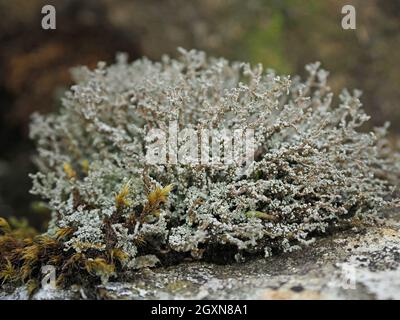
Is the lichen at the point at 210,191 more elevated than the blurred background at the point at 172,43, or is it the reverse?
the blurred background at the point at 172,43

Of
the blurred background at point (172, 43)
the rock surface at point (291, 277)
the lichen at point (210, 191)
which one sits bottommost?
the rock surface at point (291, 277)

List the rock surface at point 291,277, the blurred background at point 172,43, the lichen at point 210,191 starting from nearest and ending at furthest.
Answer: the rock surface at point 291,277, the lichen at point 210,191, the blurred background at point 172,43

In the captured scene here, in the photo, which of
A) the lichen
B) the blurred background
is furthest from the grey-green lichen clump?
the blurred background

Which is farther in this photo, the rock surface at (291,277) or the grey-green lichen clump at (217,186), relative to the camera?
the grey-green lichen clump at (217,186)

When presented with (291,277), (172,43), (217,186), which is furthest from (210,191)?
(172,43)

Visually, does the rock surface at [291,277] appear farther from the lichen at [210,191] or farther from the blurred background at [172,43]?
the blurred background at [172,43]

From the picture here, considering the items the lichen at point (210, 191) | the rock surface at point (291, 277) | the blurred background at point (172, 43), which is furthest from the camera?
the blurred background at point (172, 43)

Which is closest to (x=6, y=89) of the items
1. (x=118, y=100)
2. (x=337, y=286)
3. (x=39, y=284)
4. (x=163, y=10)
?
(x=163, y=10)

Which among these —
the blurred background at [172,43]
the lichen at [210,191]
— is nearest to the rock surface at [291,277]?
the lichen at [210,191]
